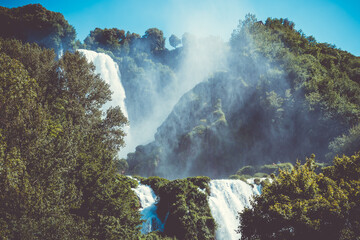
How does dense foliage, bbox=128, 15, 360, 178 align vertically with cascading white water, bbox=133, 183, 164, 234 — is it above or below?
above

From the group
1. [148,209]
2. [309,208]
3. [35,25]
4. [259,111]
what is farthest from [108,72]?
[309,208]

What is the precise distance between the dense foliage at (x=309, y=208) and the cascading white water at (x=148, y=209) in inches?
383

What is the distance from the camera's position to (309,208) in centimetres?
1120

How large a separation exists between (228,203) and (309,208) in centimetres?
1573

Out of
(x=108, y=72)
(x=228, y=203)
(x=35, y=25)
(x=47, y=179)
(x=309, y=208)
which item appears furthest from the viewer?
(x=108, y=72)

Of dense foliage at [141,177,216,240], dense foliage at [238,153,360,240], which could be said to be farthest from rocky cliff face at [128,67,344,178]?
dense foliage at [238,153,360,240]

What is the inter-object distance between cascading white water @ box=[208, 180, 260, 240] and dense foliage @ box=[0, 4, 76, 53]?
6560 cm

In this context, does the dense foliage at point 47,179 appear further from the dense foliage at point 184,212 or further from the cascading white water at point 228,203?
the cascading white water at point 228,203

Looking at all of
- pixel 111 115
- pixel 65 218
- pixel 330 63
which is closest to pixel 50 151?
pixel 65 218

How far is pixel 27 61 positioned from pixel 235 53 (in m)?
56.8

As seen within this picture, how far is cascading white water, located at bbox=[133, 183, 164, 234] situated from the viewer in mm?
20547

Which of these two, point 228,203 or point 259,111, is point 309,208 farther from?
point 259,111

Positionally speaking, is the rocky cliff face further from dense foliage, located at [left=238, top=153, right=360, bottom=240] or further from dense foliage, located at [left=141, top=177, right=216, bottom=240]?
dense foliage, located at [left=238, top=153, right=360, bottom=240]

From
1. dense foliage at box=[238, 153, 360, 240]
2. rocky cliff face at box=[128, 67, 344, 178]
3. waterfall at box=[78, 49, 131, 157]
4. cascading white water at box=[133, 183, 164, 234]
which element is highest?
waterfall at box=[78, 49, 131, 157]
